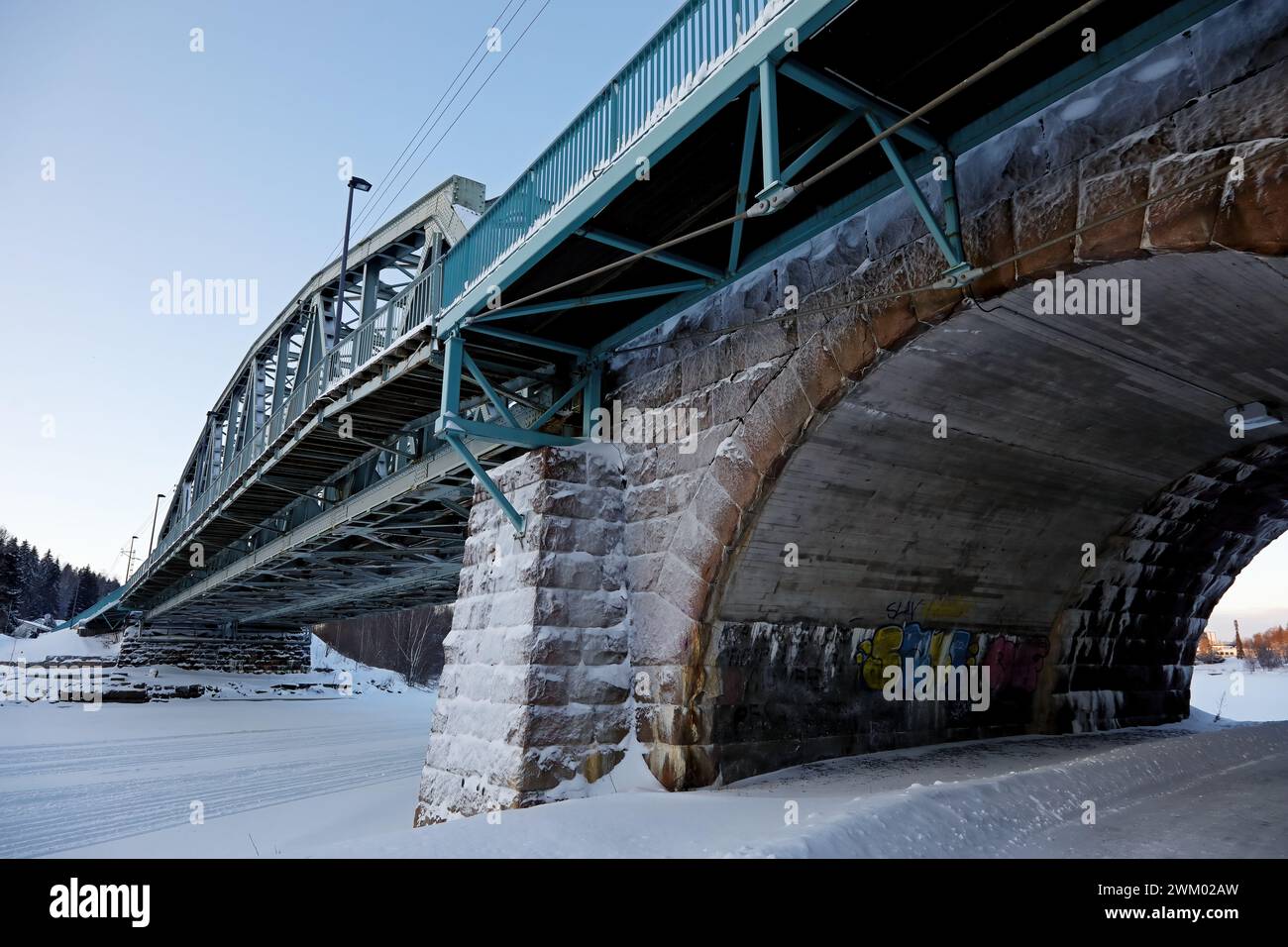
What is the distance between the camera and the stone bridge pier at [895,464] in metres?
5.67

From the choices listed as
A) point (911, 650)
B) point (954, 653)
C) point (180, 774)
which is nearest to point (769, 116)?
point (911, 650)

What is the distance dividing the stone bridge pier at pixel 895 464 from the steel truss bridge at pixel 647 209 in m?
0.35

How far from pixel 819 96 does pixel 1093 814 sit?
6802 millimetres

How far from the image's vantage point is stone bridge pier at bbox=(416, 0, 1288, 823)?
18.6ft

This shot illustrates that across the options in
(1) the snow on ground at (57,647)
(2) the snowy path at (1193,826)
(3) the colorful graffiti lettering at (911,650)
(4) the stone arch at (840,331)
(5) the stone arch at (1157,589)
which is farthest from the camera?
(1) the snow on ground at (57,647)

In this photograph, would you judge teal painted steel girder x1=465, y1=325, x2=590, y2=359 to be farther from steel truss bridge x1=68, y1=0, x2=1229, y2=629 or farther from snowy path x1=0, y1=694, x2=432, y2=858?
snowy path x1=0, y1=694, x2=432, y2=858

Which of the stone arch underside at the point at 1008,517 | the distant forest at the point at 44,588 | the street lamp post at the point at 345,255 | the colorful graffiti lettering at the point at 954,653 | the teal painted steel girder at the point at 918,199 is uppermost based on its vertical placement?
the street lamp post at the point at 345,255

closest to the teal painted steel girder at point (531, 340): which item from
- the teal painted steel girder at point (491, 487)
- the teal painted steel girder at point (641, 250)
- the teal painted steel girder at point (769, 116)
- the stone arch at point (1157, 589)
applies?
the teal painted steel girder at point (491, 487)

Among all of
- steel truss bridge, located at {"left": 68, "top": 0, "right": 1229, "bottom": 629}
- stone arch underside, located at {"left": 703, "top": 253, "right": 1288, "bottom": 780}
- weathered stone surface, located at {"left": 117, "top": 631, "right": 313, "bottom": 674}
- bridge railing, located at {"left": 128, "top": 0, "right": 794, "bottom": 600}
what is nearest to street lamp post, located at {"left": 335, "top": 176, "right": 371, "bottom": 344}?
steel truss bridge, located at {"left": 68, "top": 0, "right": 1229, "bottom": 629}

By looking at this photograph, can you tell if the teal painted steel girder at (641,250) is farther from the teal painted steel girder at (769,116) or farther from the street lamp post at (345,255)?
→ the street lamp post at (345,255)

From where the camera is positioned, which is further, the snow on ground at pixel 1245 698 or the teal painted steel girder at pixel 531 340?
the snow on ground at pixel 1245 698

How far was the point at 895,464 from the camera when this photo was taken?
9344 millimetres
